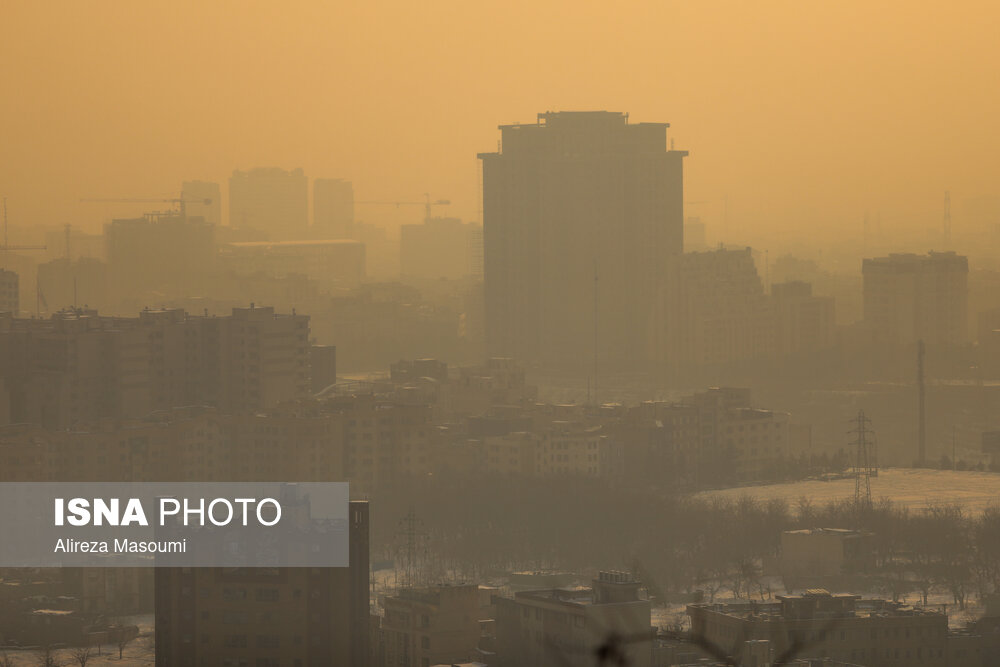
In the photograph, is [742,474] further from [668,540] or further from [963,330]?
[963,330]

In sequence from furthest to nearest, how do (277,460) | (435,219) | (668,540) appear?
(435,219) < (277,460) < (668,540)

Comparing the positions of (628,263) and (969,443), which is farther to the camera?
(628,263)

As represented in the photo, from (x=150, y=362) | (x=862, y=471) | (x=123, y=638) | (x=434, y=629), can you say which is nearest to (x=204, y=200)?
(x=150, y=362)

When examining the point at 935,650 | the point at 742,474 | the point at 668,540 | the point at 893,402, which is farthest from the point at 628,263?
the point at 935,650

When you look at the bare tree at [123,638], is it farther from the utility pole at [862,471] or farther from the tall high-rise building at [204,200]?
the tall high-rise building at [204,200]

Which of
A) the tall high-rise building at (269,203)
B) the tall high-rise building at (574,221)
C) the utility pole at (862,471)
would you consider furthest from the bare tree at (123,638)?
the tall high-rise building at (269,203)

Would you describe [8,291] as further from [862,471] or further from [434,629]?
[434,629]
